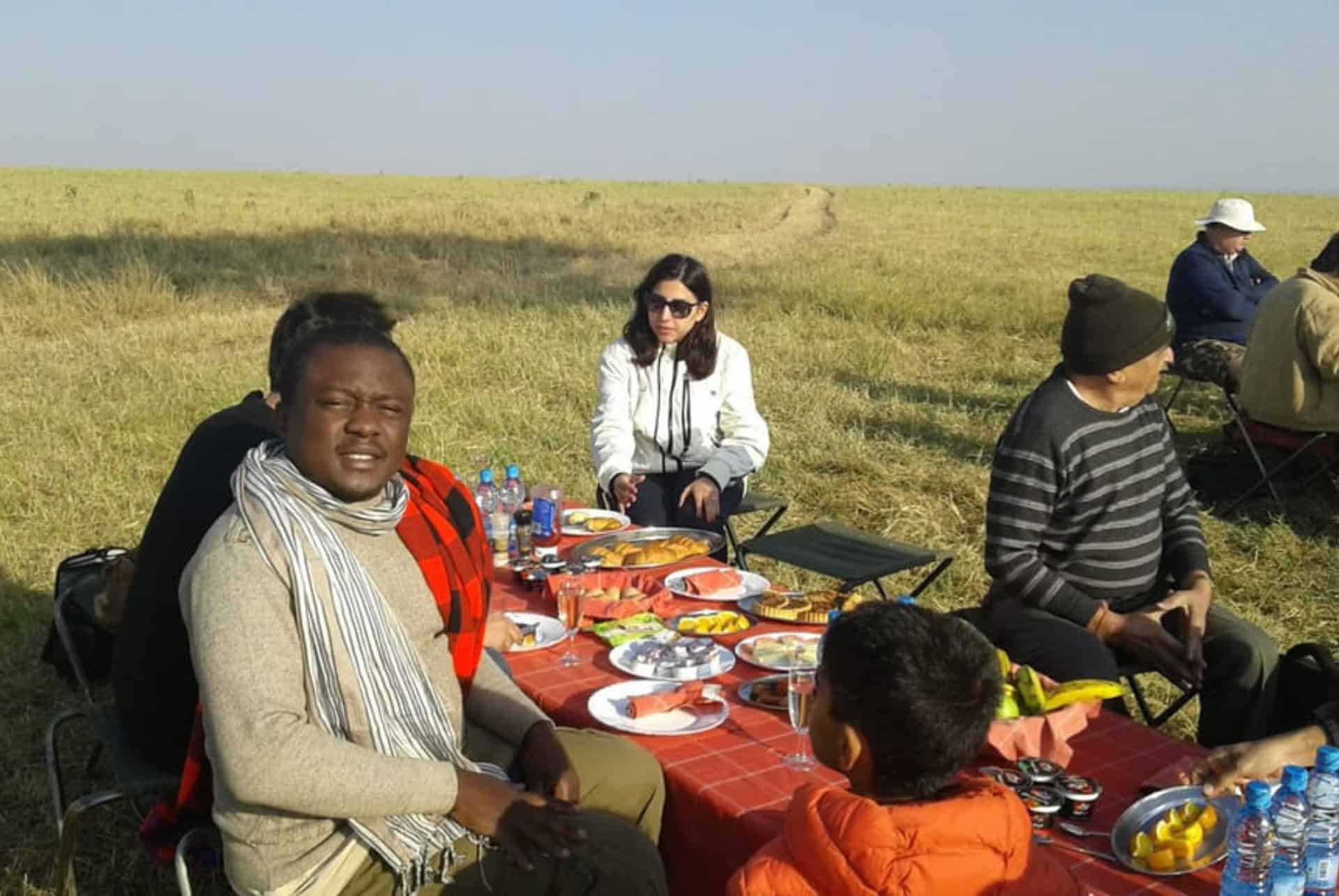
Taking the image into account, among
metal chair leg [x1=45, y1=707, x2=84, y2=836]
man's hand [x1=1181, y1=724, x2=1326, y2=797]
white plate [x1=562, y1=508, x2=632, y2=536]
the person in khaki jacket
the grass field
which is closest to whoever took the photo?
man's hand [x1=1181, y1=724, x2=1326, y2=797]

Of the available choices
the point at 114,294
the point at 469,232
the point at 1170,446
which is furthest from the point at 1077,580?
the point at 469,232

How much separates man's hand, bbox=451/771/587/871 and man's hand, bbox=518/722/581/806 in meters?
0.11

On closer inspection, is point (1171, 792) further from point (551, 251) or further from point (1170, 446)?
point (551, 251)

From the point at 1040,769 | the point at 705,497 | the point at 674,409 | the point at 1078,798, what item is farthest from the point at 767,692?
the point at 674,409

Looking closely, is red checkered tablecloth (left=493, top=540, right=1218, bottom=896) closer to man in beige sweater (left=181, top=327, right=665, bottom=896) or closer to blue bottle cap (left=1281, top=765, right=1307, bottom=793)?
man in beige sweater (left=181, top=327, right=665, bottom=896)

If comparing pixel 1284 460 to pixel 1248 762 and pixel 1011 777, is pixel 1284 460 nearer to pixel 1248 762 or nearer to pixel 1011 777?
pixel 1248 762

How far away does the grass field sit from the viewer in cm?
573

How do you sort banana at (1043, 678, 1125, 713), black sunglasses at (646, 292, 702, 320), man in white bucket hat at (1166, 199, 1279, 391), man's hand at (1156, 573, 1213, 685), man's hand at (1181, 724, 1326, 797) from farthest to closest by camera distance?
man in white bucket hat at (1166, 199, 1279, 391) < black sunglasses at (646, 292, 702, 320) < man's hand at (1156, 573, 1213, 685) < banana at (1043, 678, 1125, 713) < man's hand at (1181, 724, 1326, 797)

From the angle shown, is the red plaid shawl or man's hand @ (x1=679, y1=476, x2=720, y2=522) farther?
man's hand @ (x1=679, y1=476, x2=720, y2=522)

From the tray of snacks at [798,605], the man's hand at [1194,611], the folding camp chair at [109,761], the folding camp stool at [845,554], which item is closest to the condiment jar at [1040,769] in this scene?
the tray of snacks at [798,605]

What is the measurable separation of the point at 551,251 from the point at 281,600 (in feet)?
72.9

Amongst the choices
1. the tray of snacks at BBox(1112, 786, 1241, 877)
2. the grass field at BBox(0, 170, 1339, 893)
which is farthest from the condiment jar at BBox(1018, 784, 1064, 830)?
the grass field at BBox(0, 170, 1339, 893)

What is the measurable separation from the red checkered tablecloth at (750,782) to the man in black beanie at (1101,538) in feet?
2.74

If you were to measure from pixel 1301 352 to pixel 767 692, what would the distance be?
4887 mm
